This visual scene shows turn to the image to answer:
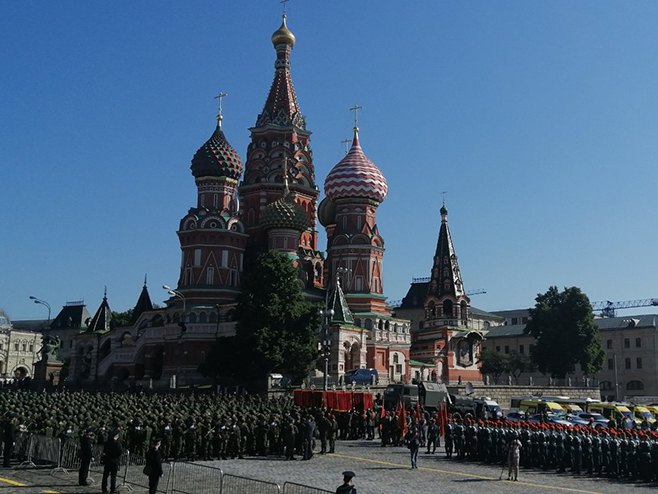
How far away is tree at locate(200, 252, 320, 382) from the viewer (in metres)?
42.6

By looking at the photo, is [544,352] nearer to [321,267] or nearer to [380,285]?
[380,285]

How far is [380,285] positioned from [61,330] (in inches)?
1996

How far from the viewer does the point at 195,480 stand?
53.8ft

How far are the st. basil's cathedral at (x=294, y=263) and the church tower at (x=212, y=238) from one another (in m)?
0.08

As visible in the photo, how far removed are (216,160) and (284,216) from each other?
24.5 ft

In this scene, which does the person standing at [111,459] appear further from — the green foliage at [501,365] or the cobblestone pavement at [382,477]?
the green foliage at [501,365]

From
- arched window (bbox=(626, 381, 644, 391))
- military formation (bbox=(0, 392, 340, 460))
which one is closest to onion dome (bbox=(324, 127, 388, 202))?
arched window (bbox=(626, 381, 644, 391))

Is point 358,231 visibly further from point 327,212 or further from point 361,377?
point 361,377

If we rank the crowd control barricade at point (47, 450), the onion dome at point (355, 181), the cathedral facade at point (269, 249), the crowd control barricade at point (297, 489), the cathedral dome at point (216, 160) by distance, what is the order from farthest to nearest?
the onion dome at point (355, 181) < the cathedral dome at point (216, 160) < the cathedral facade at point (269, 249) < the crowd control barricade at point (47, 450) < the crowd control barricade at point (297, 489)

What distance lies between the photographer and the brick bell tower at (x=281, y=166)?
203 ft

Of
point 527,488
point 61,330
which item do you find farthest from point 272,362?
point 61,330

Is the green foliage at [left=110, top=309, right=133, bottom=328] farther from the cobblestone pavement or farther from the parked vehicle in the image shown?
the cobblestone pavement

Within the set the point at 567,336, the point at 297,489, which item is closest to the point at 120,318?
the point at 567,336

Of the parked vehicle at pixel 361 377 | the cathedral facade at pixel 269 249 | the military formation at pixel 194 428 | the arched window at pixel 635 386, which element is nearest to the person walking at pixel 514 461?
the military formation at pixel 194 428
